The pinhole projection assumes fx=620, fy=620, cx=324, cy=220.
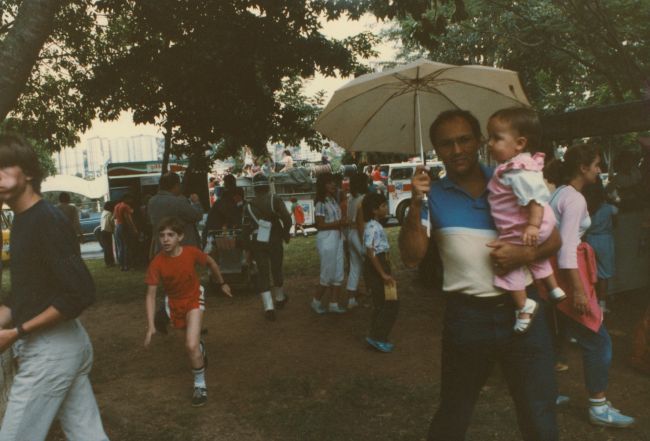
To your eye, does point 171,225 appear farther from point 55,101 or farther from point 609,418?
point 55,101

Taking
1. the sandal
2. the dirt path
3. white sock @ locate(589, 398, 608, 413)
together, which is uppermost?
the sandal

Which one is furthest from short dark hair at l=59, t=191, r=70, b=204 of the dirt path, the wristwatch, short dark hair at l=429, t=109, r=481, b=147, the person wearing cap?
short dark hair at l=429, t=109, r=481, b=147

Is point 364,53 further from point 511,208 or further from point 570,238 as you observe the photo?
point 511,208

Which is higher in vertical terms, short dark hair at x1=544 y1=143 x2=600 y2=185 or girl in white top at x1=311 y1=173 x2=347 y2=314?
short dark hair at x1=544 y1=143 x2=600 y2=185

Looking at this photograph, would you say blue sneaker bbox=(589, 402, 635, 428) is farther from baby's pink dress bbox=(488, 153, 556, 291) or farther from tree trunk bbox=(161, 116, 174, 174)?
tree trunk bbox=(161, 116, 174, 174)

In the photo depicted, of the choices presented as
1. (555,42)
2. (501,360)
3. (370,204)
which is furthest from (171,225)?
(555,42)

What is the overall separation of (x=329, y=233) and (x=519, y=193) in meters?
5.54

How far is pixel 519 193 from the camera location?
2492 mm

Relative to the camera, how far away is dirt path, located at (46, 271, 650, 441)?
4.39 meters

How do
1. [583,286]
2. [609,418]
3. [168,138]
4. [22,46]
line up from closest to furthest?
[583,286], [609,418], [22,46], [168,138]

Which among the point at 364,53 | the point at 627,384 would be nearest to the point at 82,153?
the point at 364,53

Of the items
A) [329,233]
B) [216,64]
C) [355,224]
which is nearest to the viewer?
[355,224]

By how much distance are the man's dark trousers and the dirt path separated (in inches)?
61.9

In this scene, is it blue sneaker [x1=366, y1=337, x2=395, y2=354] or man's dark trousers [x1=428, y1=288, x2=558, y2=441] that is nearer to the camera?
man's dark trousers [x1=428, y1=288, x2=558, y2=441]
